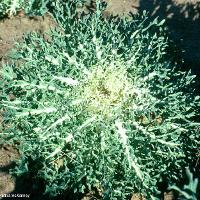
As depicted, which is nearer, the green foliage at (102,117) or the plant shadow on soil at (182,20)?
the green foliage at (102,117)

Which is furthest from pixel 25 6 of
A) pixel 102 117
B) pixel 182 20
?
pixel 102 117

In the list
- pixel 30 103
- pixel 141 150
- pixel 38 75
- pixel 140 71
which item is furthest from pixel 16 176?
pixel 140 71

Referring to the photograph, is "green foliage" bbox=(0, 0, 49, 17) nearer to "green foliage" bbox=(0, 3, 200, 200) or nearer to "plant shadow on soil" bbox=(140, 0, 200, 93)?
"green foliage" bbox=(0, 3, 200, 200)

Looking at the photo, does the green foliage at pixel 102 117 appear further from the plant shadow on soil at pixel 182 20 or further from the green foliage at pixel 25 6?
the plant shadow on soil at pixel 182 20

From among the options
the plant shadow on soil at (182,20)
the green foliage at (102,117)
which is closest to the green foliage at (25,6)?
the green foliage at (102,117)

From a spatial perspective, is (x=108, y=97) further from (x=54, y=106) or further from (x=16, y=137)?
(x=16, y=137)

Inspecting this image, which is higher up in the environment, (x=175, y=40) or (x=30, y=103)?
(x=175, y=40)

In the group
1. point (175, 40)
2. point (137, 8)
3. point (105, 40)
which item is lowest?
point (105, 40)

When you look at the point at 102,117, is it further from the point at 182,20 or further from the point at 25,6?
the point at 182,20
